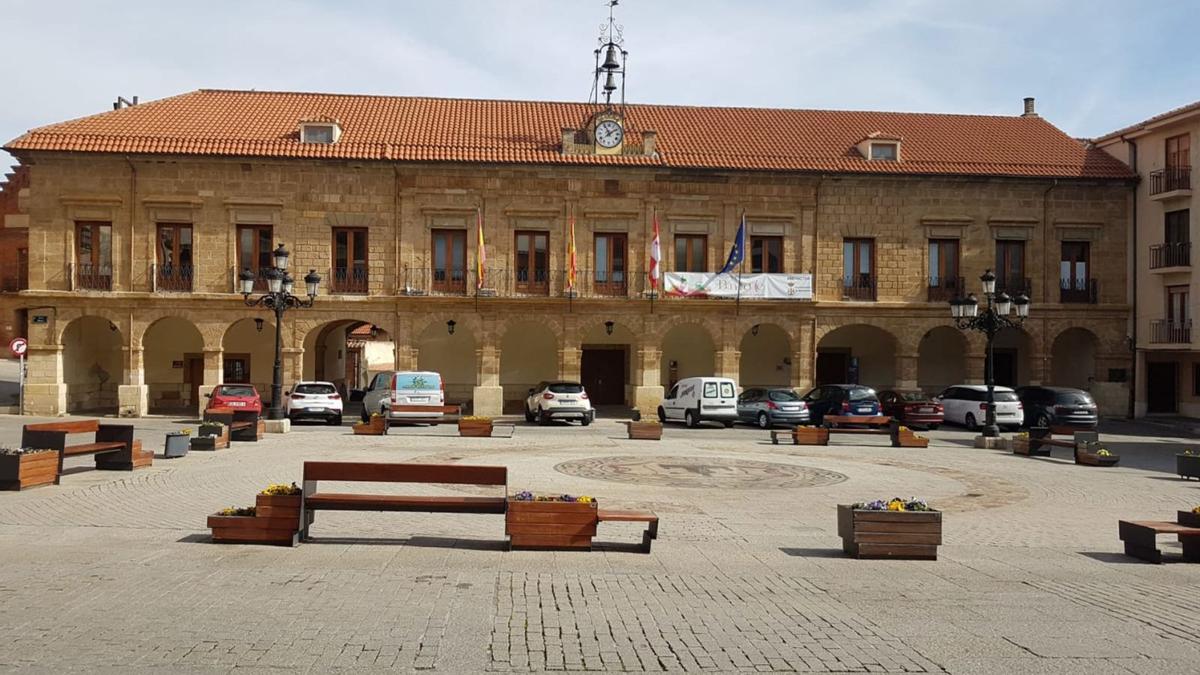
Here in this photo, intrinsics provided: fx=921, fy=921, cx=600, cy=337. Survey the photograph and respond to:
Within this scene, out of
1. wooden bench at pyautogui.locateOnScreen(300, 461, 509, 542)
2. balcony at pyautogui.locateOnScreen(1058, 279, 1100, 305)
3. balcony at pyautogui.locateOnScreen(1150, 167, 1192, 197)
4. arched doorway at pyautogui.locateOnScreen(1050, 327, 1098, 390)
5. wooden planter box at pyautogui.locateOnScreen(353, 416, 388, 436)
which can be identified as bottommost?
wooden planter box at pyautogui.locateOnScreen(353, 416, 388, 436)

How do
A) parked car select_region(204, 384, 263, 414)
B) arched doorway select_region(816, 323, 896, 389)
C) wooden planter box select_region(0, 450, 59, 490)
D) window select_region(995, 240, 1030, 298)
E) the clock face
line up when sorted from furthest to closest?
arched doorway select_region(816, 323, 896, 389), window select_region(995, 240, 1030, 298), the clock face, parked car select_region(204, 384, 263, 414), wooden planter box select_region(0, 450, 59, 490)

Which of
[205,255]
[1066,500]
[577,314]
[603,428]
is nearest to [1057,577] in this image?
[1066,500]

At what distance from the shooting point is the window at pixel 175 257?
32531mm

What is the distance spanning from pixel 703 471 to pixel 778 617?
10.4 m

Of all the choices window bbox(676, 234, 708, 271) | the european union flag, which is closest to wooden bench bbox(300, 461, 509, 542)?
the european union flag

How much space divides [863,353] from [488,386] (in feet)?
51.9

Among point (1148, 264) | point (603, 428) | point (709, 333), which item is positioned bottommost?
point (603, 428)

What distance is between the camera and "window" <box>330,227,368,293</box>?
109 feet

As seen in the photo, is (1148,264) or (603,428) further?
(1148,264)

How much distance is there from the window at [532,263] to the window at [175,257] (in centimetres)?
1164

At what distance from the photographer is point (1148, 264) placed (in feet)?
114

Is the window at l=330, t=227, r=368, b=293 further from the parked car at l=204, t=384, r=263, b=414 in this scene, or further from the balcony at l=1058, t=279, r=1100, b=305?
the balcony at l=1058, t=279, r=1100, b=305

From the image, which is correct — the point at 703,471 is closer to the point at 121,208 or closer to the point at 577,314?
the point at 577,314

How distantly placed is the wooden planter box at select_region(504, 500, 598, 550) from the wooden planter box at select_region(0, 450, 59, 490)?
7550mm
